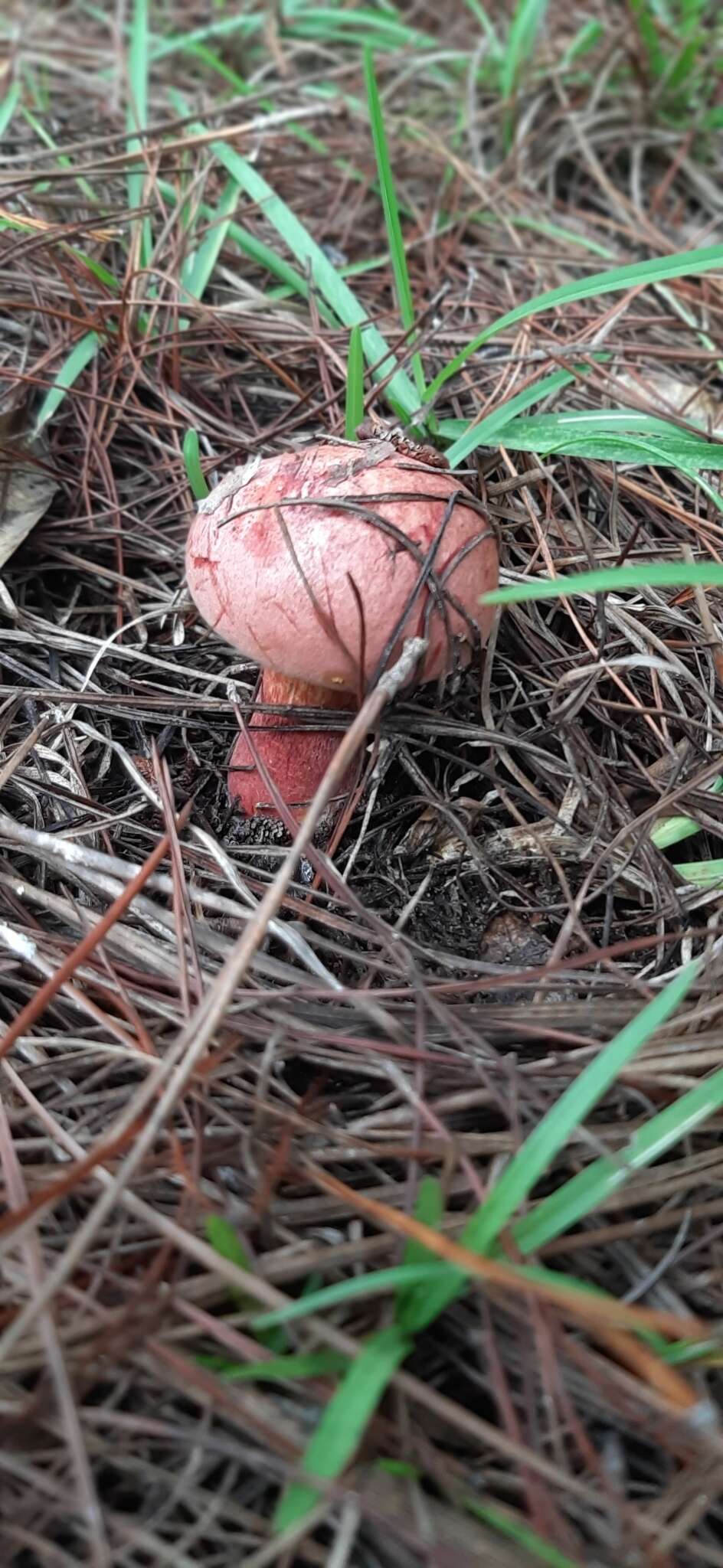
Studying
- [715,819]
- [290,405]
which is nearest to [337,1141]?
[715,819]

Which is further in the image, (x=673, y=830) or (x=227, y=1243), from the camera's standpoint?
(x=673, y=830)

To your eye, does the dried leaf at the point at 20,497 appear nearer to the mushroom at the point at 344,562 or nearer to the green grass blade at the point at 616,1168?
the mushroom at the point at 344,562

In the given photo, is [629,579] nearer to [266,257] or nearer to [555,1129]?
[555,1129]

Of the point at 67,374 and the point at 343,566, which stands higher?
the point at 67,374

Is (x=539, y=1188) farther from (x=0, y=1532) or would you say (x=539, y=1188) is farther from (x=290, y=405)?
(x=290, y=405)

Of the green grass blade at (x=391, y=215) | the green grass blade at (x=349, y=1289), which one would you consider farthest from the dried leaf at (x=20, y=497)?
the green grass blade at (x=349, y=1289)

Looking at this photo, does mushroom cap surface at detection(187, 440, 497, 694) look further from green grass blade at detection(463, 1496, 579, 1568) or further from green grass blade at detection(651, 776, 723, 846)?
green grass blade at detection(463, 1496, 579, 1568)

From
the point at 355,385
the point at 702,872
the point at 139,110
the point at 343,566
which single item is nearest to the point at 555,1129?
the point at 702,872

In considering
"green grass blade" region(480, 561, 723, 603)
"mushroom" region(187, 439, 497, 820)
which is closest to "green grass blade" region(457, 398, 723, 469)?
"mushroom" region(187, 439, 497, 820)
